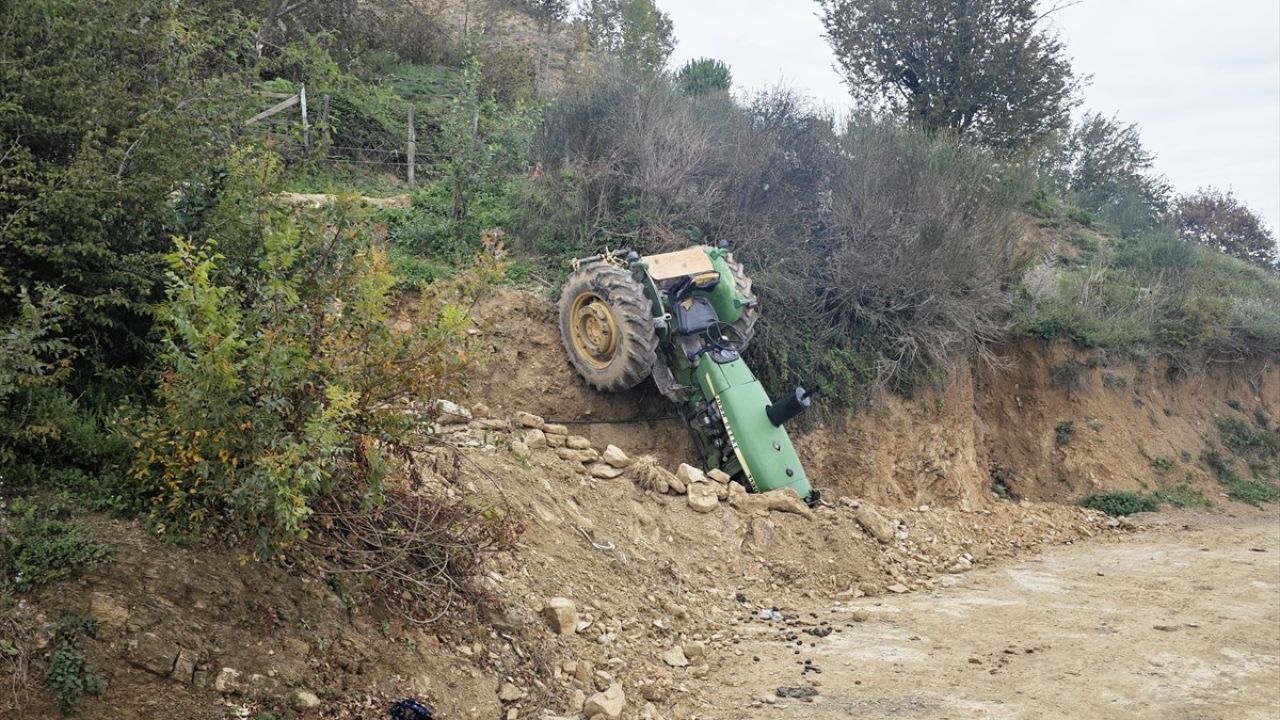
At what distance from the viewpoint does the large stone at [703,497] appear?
8398 mm

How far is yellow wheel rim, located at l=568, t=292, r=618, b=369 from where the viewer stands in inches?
394

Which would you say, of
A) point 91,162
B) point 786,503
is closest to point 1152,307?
point 786,503

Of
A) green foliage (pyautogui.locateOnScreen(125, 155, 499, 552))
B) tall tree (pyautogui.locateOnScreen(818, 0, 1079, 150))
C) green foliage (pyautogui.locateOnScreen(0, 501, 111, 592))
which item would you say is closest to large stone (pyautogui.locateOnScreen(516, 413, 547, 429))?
green foliage (pyautogui.locateOnScreen(125, 155, 499, 552))

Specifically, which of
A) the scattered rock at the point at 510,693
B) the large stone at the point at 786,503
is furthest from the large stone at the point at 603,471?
the scattered rock at the point at 510,693

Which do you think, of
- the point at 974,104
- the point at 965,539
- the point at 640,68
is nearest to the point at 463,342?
the point at 965,539

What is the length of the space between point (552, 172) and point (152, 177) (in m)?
8.37

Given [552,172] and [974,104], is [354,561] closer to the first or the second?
[552,172]

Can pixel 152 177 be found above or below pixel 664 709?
above

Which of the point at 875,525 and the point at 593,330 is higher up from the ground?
the point at 593,330

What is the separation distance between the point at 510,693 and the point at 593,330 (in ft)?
18.3

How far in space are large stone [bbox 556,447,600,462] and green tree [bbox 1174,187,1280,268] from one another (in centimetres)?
2424

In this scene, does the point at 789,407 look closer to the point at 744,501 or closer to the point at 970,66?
the point at 744,501

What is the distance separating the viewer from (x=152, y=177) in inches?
187

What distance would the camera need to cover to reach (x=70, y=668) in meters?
3.60
